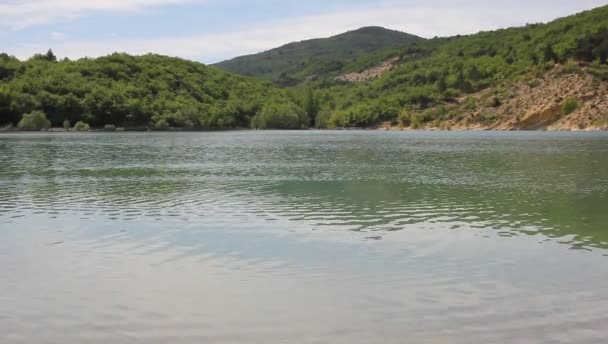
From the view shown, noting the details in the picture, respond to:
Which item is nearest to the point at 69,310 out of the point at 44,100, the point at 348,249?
the point at 348,249

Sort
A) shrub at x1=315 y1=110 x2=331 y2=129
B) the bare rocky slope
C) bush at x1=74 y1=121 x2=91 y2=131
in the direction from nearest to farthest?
the bare rocky slope < bush at x1=74 y1=121 x2=91 y2=131 < shrub at x1=315 y1=110 x2=331 y2=129

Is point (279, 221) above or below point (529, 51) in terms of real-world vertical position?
below

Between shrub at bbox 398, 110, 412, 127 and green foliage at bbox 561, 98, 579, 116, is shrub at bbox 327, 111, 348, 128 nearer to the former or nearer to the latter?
shrub at bbox 398, 110, 412, 127

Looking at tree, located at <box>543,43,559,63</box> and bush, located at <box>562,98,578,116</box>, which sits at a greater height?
tree, located at <box>543,43,559,63</box>

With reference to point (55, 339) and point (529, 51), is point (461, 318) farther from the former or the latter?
point (529, 51)

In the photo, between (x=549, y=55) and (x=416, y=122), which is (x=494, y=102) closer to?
(x=549, y=55)

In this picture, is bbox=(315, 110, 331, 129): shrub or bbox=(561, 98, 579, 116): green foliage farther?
bbox=(315, 110, 331, 129): shrub

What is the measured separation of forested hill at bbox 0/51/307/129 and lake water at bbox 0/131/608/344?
12798cm

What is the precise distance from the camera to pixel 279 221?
69.4ft

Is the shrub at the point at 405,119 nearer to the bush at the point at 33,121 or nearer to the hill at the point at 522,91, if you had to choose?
the hill at the point at 522,91

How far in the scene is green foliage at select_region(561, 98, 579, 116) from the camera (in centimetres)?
12419

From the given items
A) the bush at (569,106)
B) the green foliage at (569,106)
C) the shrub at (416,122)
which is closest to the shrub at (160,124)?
the shrub at (416,122)

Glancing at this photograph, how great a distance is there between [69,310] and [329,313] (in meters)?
4.51

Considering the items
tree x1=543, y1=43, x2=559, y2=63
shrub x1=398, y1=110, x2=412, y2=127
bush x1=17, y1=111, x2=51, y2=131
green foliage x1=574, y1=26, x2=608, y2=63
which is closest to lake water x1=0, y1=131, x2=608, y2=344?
bush x1=17, y1=111, x2=51, y2=131
